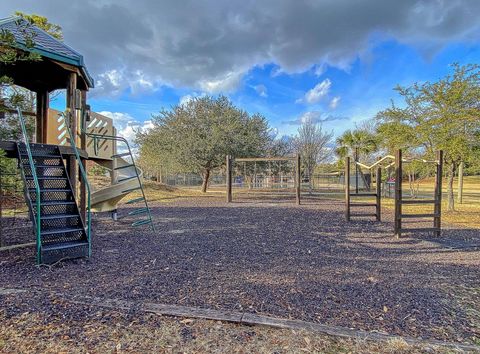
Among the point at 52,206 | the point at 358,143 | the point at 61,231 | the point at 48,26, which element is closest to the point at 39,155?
the point at 52,206

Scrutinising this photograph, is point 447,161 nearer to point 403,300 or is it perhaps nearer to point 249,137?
point 249,137

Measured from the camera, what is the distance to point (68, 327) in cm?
227

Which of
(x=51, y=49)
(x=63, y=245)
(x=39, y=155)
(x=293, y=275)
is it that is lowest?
(x=293, y=275)

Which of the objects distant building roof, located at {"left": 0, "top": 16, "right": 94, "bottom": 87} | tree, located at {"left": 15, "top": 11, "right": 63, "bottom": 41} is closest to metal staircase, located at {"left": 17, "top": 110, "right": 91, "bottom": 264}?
distant building roof, located at {"left": 0, "top": 16, "right": 94, "bottom": 87}

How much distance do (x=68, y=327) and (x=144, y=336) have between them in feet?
1.87

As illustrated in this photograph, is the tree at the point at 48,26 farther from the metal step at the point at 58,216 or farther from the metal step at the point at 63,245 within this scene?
the metal step at the point at 63,245

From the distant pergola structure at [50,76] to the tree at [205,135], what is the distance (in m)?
9.66

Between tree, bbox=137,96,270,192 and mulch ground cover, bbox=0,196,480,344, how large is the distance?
10162mm

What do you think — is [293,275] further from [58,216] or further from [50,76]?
[50,76]

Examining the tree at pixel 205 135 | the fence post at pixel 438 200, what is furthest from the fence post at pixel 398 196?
the tree at pixel 205 135

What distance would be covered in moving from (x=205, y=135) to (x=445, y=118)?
35.2 ft

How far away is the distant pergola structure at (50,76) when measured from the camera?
192 inches

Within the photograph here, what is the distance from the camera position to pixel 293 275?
3715mm

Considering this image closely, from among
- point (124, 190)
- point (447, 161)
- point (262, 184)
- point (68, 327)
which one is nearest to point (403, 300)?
point (68, 327)
